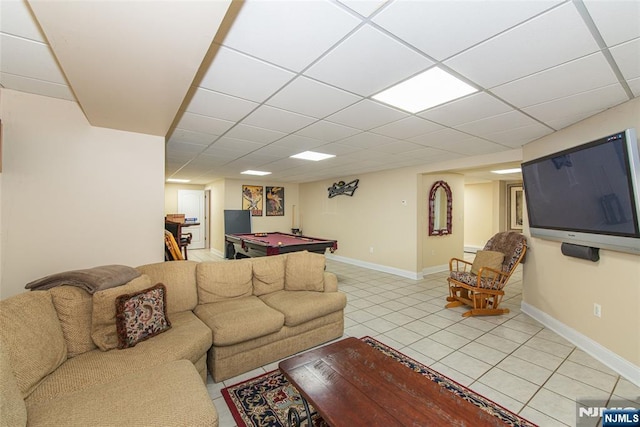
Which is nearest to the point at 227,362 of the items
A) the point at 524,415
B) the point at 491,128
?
the point at 524,415

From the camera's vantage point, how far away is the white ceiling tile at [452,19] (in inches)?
48.7

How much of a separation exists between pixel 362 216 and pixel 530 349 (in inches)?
177

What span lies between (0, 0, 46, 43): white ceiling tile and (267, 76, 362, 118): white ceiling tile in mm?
1392

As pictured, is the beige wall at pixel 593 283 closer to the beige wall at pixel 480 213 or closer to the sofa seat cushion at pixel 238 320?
the sofa seat cushion at pixel 238 320

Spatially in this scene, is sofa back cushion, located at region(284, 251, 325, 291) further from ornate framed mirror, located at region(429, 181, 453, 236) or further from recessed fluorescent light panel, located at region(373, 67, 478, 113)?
ornate framed mirror, located at region(429, 181, 453, 236)

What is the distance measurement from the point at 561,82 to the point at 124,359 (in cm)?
357

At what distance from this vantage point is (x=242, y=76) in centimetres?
191

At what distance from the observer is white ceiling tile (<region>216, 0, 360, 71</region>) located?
1.26 meters

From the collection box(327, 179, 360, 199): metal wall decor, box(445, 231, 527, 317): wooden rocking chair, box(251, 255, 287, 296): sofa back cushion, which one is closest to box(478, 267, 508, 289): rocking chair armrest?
box(445, 231, 527, 317): wooden rocking chair

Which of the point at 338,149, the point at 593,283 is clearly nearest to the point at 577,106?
the point at 593,283

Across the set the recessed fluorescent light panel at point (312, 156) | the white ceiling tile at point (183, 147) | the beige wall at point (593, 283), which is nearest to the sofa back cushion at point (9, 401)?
the white ceiling tile at point (183, 147)

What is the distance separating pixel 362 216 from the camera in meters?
6.95

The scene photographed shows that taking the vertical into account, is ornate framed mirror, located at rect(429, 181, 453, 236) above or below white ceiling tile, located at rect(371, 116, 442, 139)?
below

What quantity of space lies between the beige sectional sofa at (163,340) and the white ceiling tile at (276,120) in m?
1.54
